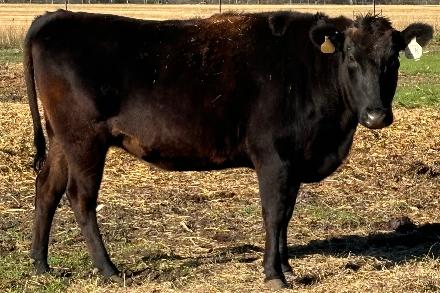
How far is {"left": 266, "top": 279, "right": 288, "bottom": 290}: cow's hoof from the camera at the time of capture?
249 inches

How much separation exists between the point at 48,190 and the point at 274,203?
200 cm

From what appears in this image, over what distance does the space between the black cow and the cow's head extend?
16 mm

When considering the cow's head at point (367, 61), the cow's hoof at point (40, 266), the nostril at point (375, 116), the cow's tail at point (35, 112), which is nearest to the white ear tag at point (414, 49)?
the cow's head at point (367, 61)

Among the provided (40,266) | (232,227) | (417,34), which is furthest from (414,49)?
(40,266)

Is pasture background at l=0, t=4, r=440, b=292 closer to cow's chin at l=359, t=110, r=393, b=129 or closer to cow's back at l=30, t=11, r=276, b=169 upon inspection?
cow's back at l=30, t=11, r=276, b=169

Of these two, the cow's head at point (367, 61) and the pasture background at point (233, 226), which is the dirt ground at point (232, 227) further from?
the cow's head at point (367, 61)

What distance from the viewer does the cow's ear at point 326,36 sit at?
6.44 metres


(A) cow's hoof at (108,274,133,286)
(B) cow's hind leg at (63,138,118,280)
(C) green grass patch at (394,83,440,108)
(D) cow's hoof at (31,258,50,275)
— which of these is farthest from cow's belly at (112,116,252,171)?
(C) green grass patch at (394,83,440,108)

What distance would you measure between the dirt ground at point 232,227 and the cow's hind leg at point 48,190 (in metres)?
0.29

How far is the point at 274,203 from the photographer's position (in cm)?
650

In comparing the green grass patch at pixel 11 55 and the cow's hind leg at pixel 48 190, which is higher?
A: the cow's hind leg at pixel 48 190

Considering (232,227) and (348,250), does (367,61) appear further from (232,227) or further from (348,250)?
(232,227)

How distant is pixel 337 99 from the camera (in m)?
6.64

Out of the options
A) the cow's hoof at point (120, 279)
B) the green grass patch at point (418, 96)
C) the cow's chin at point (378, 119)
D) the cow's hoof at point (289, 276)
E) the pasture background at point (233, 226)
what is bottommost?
the green grass patch at point (418, 96)
